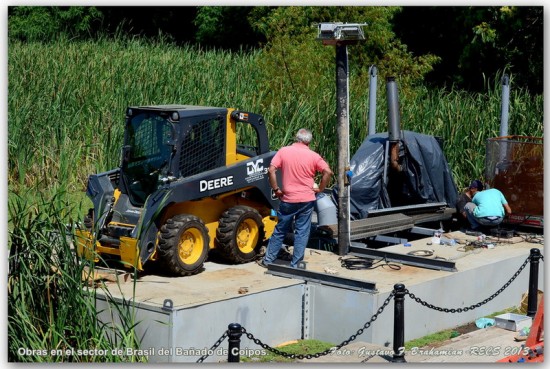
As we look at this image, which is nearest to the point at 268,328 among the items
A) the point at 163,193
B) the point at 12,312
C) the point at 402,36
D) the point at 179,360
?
the point at 179,360

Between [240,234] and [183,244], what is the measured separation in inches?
34.8

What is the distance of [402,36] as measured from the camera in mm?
28656

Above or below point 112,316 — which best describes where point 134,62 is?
above

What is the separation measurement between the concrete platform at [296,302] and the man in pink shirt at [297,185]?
494mm

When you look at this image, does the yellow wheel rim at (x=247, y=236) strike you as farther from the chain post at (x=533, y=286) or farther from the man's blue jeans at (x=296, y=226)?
the chain post at (x=533, y=286)

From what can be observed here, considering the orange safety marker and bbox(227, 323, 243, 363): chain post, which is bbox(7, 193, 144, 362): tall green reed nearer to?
bbox(227, 323, 243, 363): chain post

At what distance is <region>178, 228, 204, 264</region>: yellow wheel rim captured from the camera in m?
10.4

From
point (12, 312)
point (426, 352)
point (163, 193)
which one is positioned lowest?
point (426, 352)

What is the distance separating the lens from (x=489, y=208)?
13.0m

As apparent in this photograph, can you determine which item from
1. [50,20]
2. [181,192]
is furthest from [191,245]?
[50,20]

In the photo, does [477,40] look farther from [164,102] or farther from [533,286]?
[533,286]

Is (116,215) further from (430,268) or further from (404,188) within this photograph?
(404,188)

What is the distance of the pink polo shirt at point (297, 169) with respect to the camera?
34.5 ft

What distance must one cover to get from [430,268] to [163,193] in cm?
310
